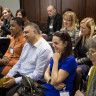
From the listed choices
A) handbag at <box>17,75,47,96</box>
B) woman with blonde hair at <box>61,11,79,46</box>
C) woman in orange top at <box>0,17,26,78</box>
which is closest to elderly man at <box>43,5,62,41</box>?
woman with blonde hair at <box>61,11,79,46</box>

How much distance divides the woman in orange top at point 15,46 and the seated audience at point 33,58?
1.26 feet

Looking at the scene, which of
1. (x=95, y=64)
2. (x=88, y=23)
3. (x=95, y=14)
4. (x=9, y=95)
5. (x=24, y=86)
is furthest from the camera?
(x=95, y=14)

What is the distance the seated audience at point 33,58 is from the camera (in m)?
2.71

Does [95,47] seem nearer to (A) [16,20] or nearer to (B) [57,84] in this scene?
(B) [57,84]

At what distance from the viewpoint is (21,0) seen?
313 inches

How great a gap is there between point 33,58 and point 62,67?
0.62 metres

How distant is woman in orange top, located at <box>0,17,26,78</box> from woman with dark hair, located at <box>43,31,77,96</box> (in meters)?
1.13

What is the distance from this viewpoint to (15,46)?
3.41 m

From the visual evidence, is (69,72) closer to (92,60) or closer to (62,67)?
(62,67)

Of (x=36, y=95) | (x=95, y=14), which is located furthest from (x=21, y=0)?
(x=36, y=95)

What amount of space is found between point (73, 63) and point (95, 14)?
4.39m

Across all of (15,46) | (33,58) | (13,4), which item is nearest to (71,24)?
(15,46)

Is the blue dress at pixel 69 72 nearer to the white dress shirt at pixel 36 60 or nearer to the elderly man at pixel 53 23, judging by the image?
the white dress shirt at pixel 36 60

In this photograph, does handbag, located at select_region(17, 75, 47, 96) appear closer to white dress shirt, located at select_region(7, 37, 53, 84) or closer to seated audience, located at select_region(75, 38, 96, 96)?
white dress shirt, located at select_region(7, 37, 53, 84)
